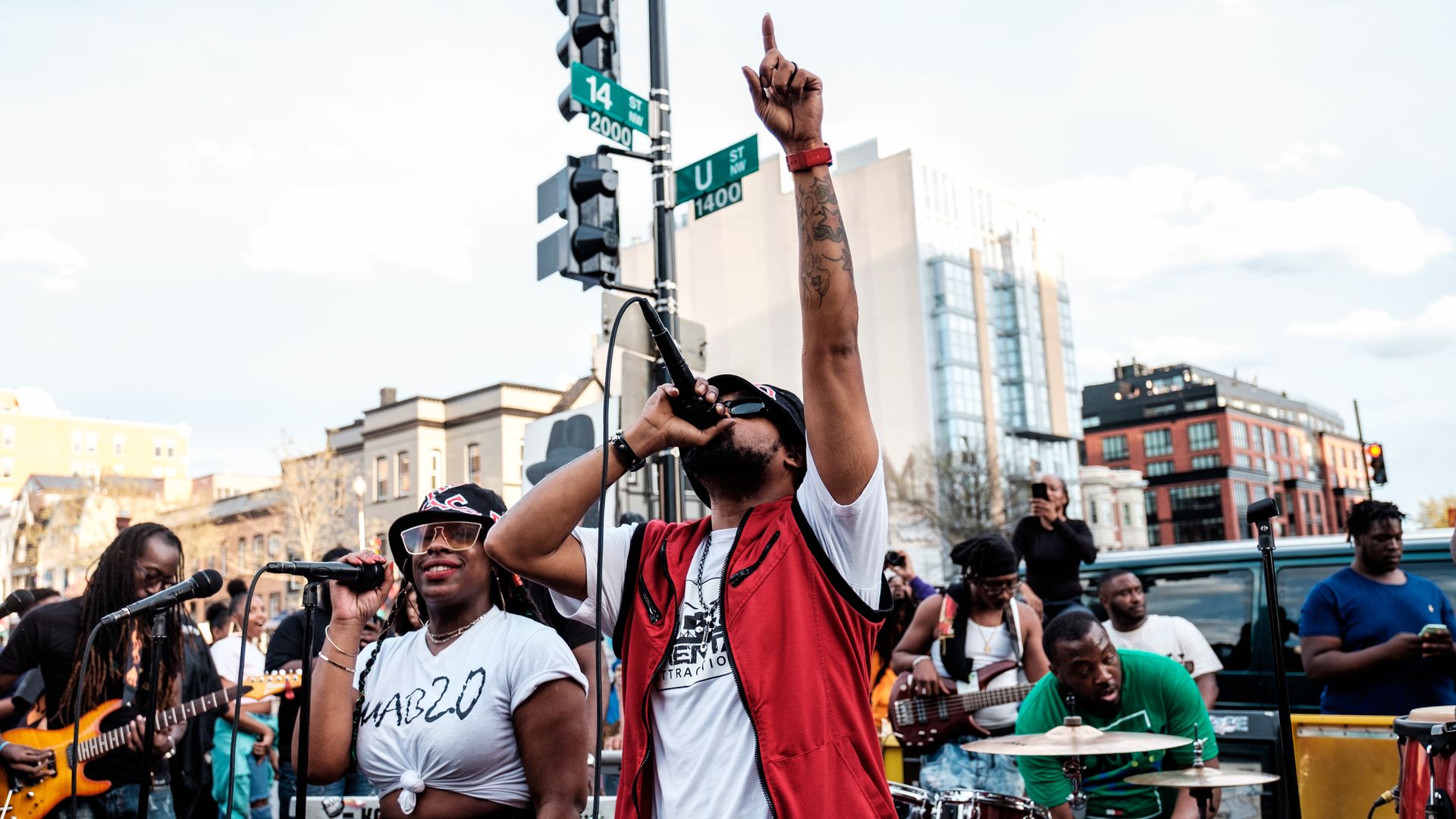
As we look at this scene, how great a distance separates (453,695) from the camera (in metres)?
3.52

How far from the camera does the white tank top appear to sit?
6.60m

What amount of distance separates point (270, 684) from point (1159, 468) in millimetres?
107828

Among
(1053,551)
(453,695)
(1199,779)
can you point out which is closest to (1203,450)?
(1053,551)

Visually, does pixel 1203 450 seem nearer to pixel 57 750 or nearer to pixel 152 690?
pixel 57 750

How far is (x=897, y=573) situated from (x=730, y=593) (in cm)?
708

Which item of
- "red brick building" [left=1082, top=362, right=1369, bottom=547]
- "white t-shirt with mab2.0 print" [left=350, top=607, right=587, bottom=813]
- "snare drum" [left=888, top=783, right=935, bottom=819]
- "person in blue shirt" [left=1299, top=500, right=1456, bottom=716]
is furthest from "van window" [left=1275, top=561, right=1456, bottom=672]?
"red brick building" [left=1082, top=362, right=1369, bottom=547]

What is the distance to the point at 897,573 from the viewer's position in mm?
9359

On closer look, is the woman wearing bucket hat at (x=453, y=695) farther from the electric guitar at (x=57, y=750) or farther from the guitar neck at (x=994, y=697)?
the guitar neck at (x=994, y=697)

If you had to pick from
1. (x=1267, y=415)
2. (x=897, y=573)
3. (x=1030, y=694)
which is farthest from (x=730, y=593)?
(x=1267, y=415)

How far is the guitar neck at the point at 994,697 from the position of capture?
653 cm

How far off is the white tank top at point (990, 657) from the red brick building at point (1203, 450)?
306 ft

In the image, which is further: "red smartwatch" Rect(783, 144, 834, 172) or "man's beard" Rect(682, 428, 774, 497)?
"man's beard" Rect(682, 428, 774, 497)

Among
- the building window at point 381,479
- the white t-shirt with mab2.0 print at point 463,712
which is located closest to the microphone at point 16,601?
the white t-shirt with mab2.0 print at point 463,712

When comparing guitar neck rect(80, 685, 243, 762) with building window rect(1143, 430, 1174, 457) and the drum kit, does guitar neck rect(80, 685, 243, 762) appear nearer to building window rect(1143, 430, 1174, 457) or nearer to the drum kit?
the drum kit
